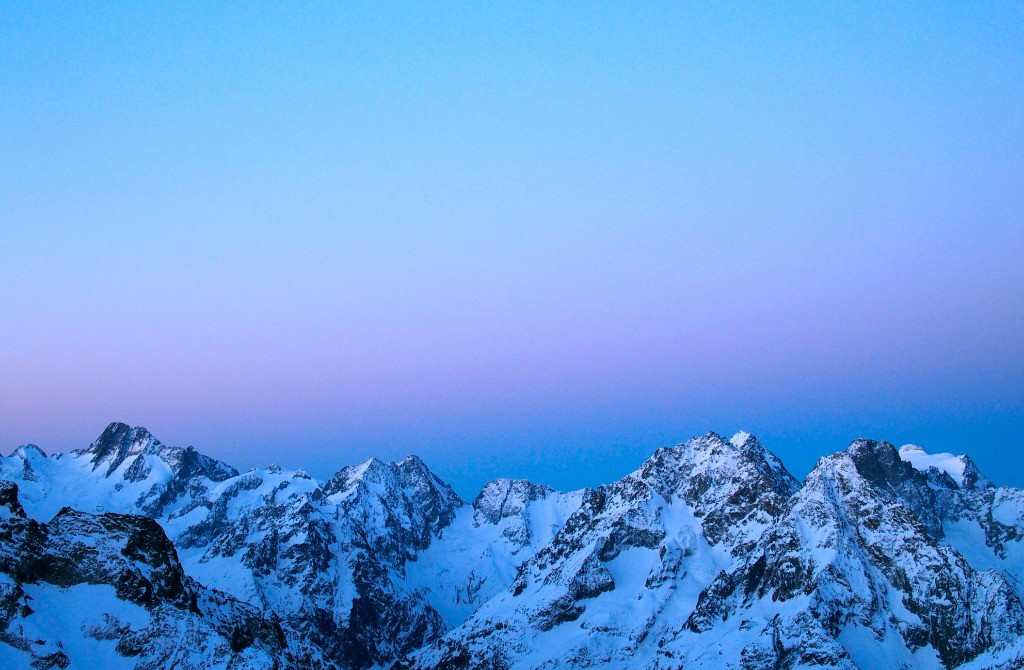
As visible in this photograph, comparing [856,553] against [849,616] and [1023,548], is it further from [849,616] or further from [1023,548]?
[1023,548]

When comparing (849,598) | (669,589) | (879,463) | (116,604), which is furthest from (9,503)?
(879,463)

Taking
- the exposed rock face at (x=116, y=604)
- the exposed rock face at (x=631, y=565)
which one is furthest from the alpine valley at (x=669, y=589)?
the exposed rock face at (x=631, y=565)

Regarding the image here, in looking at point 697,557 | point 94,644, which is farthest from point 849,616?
point 94,644

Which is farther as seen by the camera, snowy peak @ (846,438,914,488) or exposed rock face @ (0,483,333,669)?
snowy peak @ (846,438,914,488)

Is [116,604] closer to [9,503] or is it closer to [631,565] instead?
[9,503]

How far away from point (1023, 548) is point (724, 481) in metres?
60.1

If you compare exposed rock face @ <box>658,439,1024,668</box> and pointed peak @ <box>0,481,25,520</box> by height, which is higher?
pointed peak @ <box>0,481,25,520</box>

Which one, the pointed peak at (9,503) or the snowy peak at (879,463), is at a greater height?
the pointed peak at (9,503)

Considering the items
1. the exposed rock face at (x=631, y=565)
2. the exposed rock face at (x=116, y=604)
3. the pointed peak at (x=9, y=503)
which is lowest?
the exposed rock face at (x=631, y=565)

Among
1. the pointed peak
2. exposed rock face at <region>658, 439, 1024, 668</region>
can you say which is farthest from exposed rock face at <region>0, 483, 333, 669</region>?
exposed rock face at <region>658, 439, 1024, 668</region>

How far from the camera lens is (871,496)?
5822 inches

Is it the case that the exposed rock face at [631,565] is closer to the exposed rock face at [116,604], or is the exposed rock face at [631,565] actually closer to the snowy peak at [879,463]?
the snowy peak at [879,463]

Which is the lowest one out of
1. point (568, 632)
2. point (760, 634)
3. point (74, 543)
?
point (568, 632)

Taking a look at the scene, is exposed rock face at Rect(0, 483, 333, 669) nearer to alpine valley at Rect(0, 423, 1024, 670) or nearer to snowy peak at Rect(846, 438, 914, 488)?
alpine valley at Rect(0, 423, 1024, 670)
